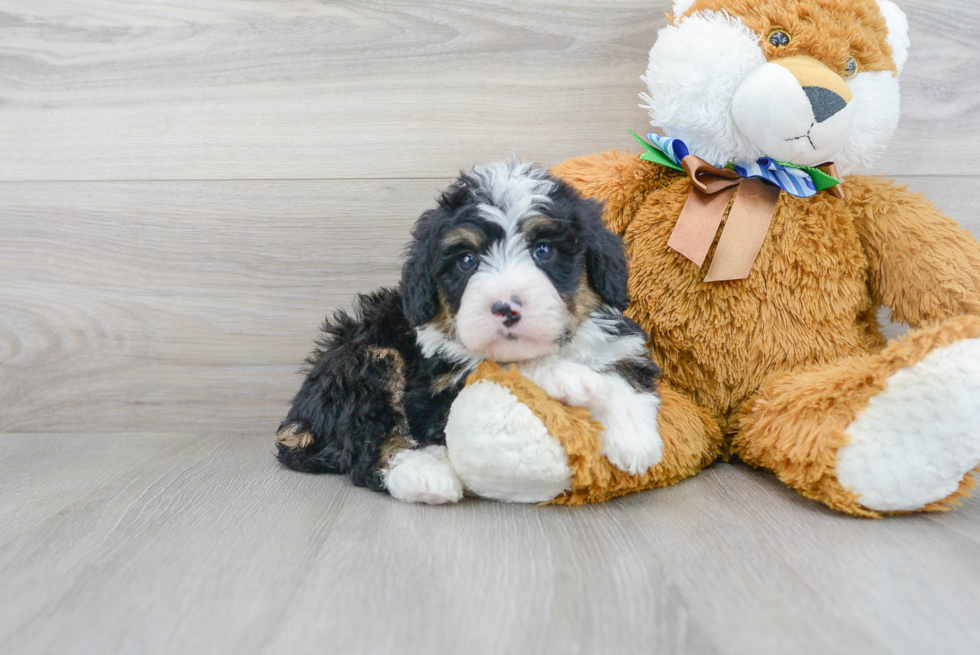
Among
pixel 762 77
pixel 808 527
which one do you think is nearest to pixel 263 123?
pixel 762 77

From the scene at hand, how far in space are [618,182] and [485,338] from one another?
568mm

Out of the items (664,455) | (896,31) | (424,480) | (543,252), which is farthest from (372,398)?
(896,31)

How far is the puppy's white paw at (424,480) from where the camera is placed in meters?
1.33

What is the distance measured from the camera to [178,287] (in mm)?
1995

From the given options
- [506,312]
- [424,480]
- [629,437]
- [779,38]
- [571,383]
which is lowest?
[424,480]

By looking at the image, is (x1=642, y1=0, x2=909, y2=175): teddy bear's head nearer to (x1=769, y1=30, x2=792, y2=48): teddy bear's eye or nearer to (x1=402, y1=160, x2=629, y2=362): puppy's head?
(x1=769, y1=30, x2=792, y2=48): teddy bear's eye

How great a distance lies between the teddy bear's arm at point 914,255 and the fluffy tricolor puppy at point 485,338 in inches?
21.5

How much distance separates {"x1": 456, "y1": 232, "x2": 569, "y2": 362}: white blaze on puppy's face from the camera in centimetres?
118

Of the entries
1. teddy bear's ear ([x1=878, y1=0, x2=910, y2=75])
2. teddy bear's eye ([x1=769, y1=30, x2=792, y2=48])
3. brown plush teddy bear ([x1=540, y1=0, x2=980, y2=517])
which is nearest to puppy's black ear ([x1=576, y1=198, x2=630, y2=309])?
brown plush teddy bear ([x1=540, y1=0, x2=980, y2=517])

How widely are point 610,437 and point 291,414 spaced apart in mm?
710

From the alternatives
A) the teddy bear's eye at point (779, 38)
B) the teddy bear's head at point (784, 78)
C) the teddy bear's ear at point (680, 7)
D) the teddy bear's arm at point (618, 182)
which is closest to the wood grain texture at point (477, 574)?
the teddy bear's arm at point (618, 182)

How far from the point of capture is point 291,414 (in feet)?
5.13

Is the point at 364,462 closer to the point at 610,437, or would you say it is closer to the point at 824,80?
the point at 610,437

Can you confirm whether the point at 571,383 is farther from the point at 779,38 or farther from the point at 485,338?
the point at 779,38
